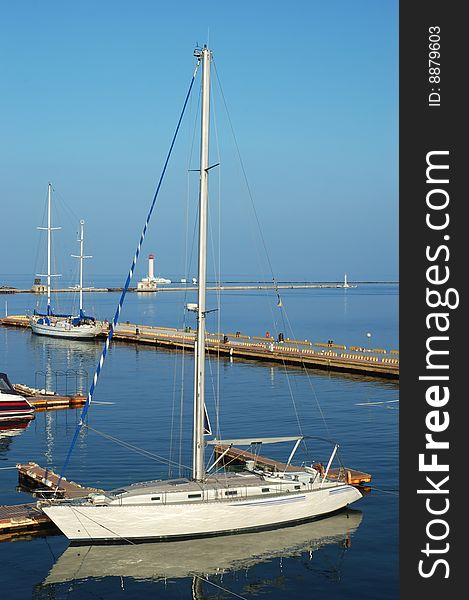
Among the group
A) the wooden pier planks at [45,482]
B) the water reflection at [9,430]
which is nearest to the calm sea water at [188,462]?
the water reflection at [9,430]

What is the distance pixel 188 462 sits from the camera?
38.2m

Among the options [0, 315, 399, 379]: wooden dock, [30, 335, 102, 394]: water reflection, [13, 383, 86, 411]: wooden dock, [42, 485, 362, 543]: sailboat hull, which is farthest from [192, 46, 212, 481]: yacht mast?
[30, 335, 102, 394]: water reflection

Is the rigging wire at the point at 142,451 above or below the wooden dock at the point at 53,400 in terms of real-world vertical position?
below

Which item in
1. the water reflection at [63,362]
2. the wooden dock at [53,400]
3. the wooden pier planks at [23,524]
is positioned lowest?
the wooden pier planks at [23,524]

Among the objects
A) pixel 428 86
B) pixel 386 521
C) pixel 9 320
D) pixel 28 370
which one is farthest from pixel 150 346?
pixel 428 86

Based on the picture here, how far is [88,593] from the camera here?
24.3 meters

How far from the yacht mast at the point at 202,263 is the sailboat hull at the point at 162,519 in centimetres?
173

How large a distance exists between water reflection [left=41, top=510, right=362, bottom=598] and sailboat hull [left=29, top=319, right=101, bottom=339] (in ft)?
257

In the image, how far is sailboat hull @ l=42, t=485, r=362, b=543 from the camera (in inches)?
1054

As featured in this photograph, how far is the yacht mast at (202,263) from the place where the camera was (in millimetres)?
28828

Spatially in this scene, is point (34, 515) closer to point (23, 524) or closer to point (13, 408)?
point (23, 524)

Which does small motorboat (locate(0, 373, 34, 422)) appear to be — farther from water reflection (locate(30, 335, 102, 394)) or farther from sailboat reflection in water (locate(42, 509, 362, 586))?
sailboat reflection in water (locate(42, 509, 362, 586))

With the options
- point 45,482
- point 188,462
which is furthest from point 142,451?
point 45,482

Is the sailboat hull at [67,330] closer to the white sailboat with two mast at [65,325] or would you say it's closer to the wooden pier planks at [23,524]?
the white sailboat with two mast at [65,325]
